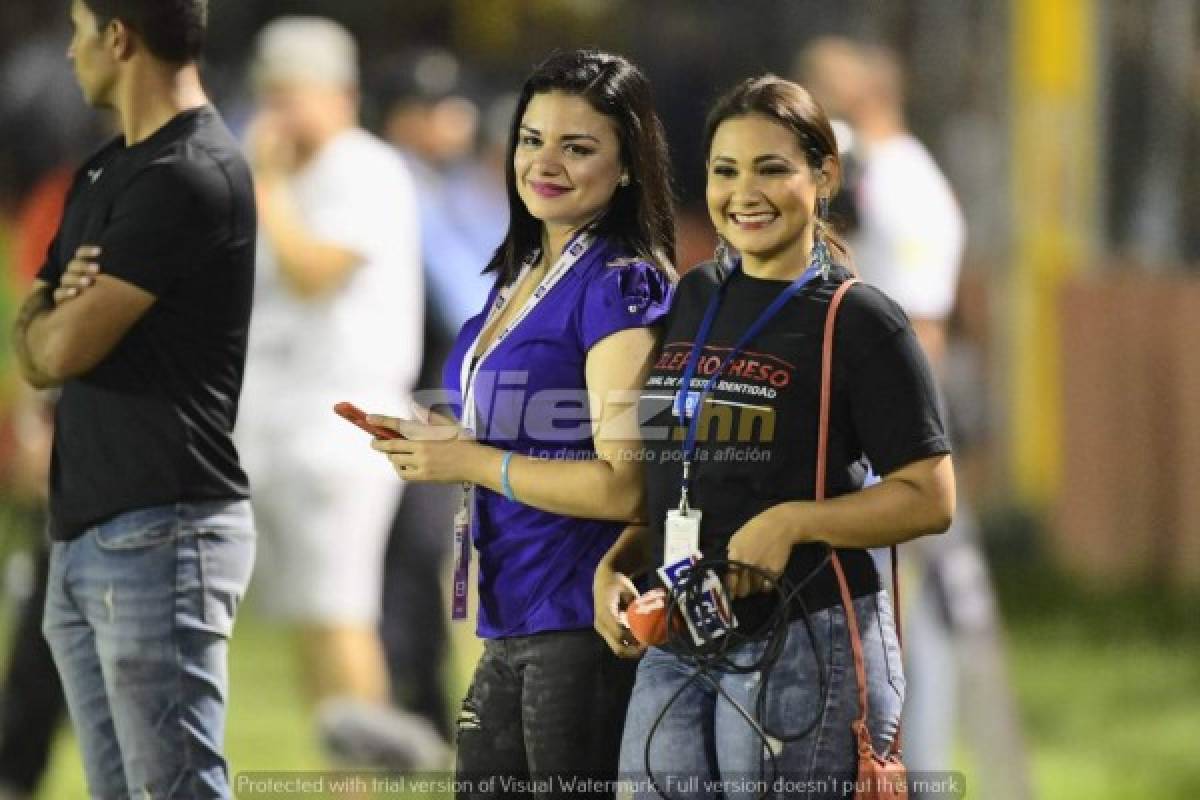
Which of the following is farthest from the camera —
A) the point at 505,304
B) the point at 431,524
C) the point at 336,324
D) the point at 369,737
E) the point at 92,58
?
the point at 431,524

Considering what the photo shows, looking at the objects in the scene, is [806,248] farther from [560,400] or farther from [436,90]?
[436,90]

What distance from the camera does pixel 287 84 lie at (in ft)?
27.0

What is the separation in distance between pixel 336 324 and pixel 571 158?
3.24 metres

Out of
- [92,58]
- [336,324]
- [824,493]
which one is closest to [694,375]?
[824,493]

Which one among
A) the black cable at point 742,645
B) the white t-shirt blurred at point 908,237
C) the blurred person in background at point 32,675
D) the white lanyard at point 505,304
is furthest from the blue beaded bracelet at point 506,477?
the white t-shirt blurred at point 908,237

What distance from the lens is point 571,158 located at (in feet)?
16.0

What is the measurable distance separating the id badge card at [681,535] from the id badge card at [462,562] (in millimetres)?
534

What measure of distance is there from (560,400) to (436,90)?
525 centimetres

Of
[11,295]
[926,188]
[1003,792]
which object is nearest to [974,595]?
[1003,792]

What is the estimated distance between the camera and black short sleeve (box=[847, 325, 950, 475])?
179 inches

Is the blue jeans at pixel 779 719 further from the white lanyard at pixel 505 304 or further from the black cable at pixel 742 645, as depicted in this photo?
the white lanyard at pixel 505 304

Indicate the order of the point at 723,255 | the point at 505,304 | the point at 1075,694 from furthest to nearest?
1. the point at 1075,694
2. the point at 505,304
3. the point at 723,255

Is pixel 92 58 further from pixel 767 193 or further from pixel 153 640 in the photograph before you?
pixel 767 193

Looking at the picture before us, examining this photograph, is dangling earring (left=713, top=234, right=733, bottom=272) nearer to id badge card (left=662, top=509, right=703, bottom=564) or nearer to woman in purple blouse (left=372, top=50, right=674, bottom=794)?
woman in purple blouse (left=372, top=50, right=674, bottom=794)
